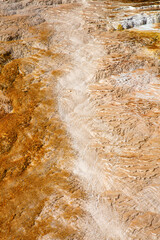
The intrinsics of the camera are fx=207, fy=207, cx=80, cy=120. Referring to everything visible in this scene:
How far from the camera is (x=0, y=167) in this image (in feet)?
17.4

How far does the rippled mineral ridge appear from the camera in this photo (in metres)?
4.38

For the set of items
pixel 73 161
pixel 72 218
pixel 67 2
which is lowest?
pixel 72 218

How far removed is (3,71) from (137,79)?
196 inches

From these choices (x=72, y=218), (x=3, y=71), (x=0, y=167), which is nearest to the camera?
→ (x=72, y=218)

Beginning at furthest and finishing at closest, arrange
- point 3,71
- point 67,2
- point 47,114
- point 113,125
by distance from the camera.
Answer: point 67,2, point 3,71, point 47,114, point 113,125

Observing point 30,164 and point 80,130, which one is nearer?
point 30,164

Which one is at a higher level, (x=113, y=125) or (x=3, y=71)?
(x=3, y=71)

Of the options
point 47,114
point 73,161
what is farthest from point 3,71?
point 73,161

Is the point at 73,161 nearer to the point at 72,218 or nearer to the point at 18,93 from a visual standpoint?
the point at 72,218

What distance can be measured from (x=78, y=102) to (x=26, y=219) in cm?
372

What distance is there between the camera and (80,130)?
599cm

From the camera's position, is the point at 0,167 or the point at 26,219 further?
the point at 0,167

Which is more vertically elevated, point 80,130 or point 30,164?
point 80,130

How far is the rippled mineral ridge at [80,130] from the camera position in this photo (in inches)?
173
